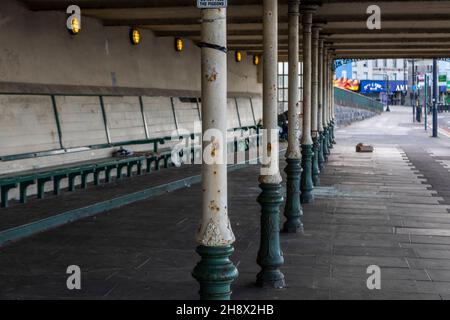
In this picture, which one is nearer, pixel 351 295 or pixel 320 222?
pixel 351 295

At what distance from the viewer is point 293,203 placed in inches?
421

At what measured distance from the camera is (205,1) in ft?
16.0

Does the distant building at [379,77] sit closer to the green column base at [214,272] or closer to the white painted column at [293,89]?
the white painted column at [293,89]

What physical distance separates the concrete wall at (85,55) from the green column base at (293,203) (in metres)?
6.07

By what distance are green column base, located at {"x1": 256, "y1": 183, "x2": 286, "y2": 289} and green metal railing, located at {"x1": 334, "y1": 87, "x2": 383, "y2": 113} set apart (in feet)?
147

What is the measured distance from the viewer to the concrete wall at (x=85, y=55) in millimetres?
14023

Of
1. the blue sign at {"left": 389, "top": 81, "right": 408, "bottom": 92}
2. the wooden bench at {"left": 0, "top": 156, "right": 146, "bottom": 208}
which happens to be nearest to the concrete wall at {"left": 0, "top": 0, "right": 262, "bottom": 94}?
the wooden bench at {"left": 0, "top": 156, "right": 146, "bottom": 208}

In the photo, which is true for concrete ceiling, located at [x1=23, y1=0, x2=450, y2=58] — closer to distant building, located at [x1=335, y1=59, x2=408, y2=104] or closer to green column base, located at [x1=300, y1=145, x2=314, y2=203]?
green column base, located at [x1=300, y1=145, x2=314, y2=203]

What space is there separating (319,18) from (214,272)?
13590 millimetres

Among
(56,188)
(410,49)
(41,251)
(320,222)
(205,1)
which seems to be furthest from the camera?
(410,49)

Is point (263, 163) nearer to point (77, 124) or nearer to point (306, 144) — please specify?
point (306, 144)

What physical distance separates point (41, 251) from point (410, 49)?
21.4m

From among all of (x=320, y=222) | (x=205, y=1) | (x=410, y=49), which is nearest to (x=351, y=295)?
(x=205, y=1)
